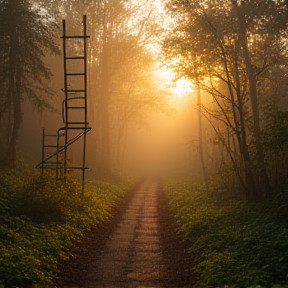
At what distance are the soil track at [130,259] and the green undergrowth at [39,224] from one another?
1.56 feet

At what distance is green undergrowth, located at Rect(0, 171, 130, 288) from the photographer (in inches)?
350

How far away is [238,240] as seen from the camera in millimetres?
11312

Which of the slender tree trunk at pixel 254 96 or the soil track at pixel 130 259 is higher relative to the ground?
the slender tree trunk at pixel 254 96

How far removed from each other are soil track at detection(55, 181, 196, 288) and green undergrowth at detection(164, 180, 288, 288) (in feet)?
1.79

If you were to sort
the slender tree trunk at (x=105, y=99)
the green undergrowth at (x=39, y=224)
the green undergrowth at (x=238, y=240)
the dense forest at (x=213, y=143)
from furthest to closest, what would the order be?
the slender tree trunk at (x=105, y=99) < the dense forest at (x=213, y=143) < the green undergrowth at (x=39, y=224) < the green undergrowth at (x=238, y=240)

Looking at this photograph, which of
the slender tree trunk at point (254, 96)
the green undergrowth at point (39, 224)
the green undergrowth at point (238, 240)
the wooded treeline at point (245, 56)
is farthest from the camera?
the slender tree trunk at point (254, 96)

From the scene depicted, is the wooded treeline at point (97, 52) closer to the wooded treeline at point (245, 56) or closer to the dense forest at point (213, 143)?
the dense forest at point (213, 143)

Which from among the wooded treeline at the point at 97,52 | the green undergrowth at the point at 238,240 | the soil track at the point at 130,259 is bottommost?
the soil track at the point at 130,259

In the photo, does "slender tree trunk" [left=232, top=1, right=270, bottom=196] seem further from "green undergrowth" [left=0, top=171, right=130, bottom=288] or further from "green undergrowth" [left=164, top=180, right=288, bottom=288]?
"green undergrowth" [left=0, top=171, right=130, bottom=288]

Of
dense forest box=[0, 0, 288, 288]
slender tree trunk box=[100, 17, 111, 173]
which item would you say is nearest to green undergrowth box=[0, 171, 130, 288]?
dense forest box=[0, 0, 288, 288]

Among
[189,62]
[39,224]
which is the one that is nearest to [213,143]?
[189,62]

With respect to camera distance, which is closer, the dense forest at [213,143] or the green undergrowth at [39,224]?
the green undergrowth at [39,224]

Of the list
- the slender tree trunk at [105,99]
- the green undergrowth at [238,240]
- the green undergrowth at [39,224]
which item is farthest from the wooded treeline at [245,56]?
the slender tree trunk at [105,99]

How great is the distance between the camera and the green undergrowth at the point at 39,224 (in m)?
8.90
